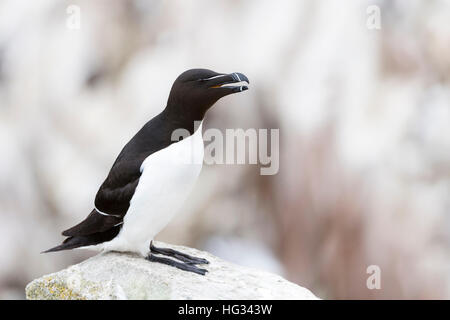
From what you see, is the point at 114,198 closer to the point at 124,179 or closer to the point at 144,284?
the point at 124,179

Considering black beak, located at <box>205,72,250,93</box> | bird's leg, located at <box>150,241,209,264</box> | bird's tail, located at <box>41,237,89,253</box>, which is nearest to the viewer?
black beak, located at <box>205,72,250,93</box>

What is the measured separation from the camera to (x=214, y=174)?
575 centimetres

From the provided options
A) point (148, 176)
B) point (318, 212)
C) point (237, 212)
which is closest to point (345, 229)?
point (318, 212)

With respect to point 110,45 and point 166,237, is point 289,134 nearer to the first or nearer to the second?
point 166,237

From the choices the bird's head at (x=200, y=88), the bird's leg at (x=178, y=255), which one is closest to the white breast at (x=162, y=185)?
the bird's head at (x=200, y=88)

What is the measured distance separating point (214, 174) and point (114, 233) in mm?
2574

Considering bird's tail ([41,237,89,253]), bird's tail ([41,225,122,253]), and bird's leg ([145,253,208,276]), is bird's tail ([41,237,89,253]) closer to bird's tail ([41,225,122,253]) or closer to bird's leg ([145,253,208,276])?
bird's tail ([41,225,122,253])

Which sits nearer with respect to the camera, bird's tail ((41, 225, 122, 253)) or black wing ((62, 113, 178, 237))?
black wing ((62, 113, 178, 237))

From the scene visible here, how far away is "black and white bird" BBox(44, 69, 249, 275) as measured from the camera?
3031 mm

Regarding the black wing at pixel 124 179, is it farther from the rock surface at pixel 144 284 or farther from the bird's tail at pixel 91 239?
the rock surface at pixel 144 284

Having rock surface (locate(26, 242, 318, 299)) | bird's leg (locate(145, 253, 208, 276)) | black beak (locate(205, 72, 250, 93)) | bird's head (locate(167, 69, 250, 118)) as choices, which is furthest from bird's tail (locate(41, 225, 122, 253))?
black beak (locate(205, 72, 250, 93))

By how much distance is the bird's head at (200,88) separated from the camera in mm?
3020

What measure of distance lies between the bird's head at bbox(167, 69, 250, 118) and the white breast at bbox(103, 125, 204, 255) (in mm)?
140

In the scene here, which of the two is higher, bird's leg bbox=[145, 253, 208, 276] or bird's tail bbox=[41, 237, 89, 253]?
bird's tail bbox=[41, 237, 89, 253]
